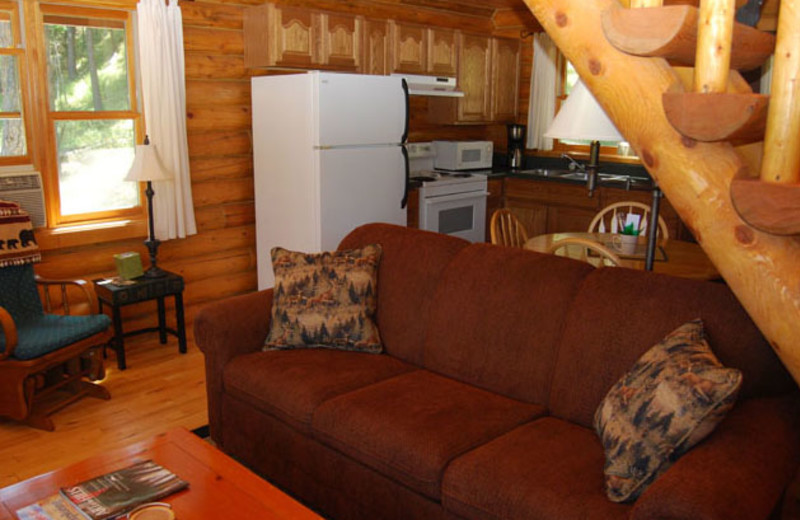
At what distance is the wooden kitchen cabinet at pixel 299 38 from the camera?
451 cm

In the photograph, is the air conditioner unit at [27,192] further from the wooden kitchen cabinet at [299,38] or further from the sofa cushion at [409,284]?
the sofa cushion at [409,284]

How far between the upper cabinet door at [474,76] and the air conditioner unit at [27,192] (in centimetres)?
333

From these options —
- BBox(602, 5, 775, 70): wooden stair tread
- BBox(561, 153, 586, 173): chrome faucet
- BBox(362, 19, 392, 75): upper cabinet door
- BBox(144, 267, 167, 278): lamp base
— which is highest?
BBox(362, 19, 392, 75): upper cabinet door

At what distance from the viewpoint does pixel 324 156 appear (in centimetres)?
441

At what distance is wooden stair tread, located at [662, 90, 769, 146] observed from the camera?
4.80 ft

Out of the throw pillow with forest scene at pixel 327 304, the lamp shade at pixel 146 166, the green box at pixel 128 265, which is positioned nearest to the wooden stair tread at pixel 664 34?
the throw pillow with forest scene at pixel 327 304

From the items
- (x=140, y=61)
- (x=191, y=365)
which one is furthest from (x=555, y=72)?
(x=191, y=365)

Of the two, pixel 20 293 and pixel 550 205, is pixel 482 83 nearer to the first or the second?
pixel 550 205

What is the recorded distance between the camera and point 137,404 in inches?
141

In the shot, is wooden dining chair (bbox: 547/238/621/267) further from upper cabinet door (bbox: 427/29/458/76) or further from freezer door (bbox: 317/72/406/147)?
upper cabinet door (bbox: 427/29/458/76)

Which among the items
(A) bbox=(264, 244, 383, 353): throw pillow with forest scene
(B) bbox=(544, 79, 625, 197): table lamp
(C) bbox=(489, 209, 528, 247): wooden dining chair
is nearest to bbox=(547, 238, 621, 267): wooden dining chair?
(C) bbox=(489, 209, 528, 247): wooden dining chair

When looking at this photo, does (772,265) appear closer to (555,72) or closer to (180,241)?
(180,241)

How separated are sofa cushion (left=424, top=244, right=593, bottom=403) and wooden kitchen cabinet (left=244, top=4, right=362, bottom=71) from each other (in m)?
2.31

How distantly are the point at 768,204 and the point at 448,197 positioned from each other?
413 cm
